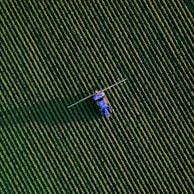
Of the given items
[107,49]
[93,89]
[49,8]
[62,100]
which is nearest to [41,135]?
[62,100]

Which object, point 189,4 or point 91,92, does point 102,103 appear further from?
point 189,4

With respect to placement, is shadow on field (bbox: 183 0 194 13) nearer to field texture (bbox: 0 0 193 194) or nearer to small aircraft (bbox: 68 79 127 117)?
field texture (bbox: 0 0 193 194)

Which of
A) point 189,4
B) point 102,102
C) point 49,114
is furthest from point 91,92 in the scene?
point 189,4

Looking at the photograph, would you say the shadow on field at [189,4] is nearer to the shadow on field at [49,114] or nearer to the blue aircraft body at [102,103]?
the blue aircraft body at [102,103]

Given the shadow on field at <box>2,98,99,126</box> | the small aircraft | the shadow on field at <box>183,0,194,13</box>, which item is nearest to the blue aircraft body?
the small aircraft

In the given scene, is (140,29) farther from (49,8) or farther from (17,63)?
(17,63)

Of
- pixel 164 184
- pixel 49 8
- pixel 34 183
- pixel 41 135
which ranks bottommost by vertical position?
pixel 164 184
